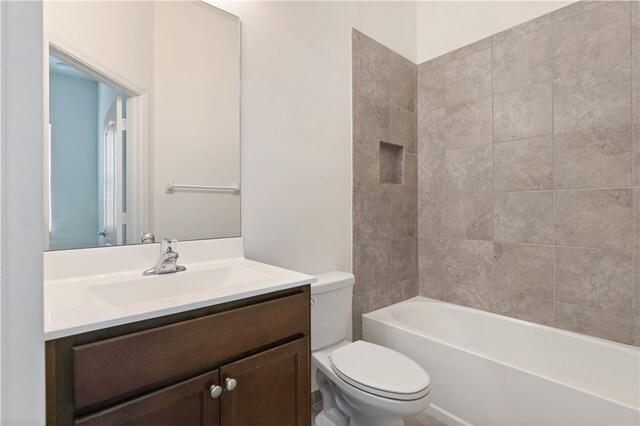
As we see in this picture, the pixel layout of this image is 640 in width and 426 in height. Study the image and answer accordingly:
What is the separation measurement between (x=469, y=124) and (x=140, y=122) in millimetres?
2021

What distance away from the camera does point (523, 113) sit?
1.96 meters

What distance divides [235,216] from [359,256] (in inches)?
35.6

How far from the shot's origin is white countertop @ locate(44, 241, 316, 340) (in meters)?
0.71

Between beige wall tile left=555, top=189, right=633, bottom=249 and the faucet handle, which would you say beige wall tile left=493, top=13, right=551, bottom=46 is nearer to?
beige wall tile left=555, top=189, right=633, bottom=249

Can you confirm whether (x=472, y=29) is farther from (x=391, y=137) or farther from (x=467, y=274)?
(x=467, y=274)

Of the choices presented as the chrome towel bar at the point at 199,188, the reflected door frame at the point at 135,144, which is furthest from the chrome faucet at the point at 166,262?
the chrome towel bar at the point at 199,188

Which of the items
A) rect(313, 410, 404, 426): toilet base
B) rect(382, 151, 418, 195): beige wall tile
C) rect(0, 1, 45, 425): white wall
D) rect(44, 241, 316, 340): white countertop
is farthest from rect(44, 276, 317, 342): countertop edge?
rect(382, 151, 418, 195): beige wall tile

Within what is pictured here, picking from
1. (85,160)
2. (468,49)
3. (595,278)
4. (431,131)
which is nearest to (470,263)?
(595,278)

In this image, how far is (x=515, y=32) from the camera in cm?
200

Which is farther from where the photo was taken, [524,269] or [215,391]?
[524,269]

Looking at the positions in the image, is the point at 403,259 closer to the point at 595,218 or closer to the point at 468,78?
the point at 595,218

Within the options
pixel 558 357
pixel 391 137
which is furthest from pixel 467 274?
pixel 391 137

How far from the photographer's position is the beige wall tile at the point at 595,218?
1630mm

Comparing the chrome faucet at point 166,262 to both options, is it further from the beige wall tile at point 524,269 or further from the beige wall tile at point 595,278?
the beige wall tile at point 595,278
